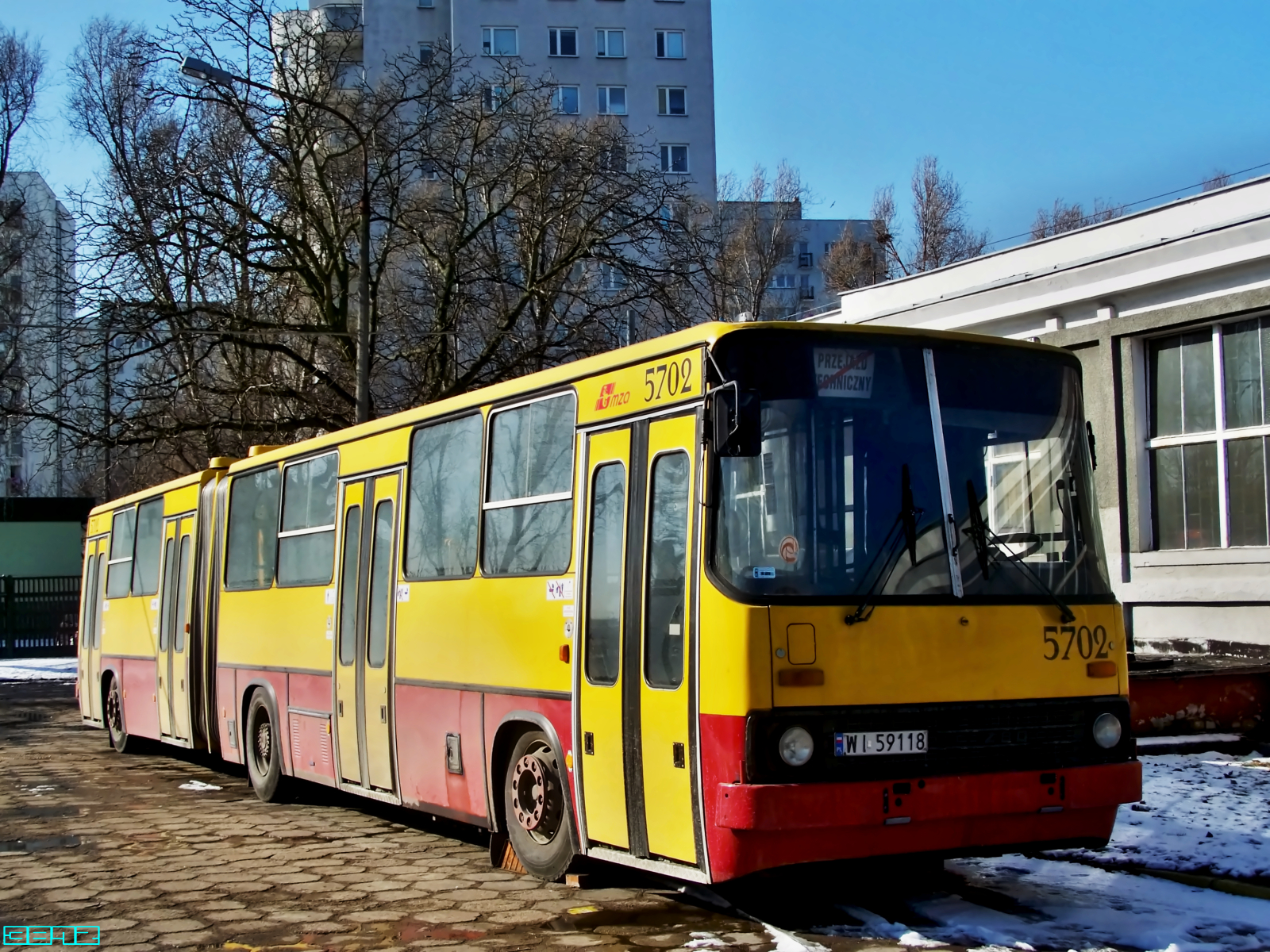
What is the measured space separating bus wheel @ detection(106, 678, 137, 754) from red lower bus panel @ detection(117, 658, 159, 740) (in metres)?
0.16

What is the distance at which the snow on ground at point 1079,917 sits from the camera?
6.76 metres

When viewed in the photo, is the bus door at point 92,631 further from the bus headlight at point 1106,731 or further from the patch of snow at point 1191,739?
the bus headlight at point 1106,731

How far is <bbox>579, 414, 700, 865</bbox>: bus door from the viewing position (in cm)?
711

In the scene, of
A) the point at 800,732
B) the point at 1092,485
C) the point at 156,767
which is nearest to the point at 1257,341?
the point at 1092,485

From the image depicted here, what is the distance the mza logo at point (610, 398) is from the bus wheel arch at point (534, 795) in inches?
73.0

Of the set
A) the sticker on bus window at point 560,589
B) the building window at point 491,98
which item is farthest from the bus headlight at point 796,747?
the building window at point 491,98

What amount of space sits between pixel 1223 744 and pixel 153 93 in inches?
702

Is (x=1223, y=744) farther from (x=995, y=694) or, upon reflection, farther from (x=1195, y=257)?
(x=995, y=694)

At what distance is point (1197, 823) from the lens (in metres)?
9.42

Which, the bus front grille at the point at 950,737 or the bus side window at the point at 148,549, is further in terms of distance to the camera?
the bus side window at the point at 148,549

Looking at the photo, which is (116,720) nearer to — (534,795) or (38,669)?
(534,795)

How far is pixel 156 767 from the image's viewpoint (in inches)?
641

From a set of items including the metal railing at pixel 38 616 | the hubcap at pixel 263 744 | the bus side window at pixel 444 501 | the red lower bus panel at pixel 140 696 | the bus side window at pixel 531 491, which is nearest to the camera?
the bus side window at pixel 531 491

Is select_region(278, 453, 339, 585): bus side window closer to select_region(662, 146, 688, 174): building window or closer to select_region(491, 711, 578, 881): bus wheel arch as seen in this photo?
select_region(491, 711, 578, 881): bus wheel arch
